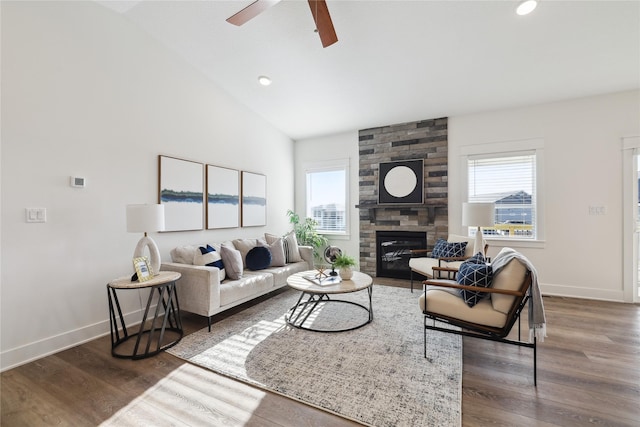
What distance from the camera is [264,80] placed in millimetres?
3910

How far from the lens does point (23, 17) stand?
230cm

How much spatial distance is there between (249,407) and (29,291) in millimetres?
2174

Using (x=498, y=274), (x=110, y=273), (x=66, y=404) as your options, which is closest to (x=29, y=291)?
(x=110, y=273)

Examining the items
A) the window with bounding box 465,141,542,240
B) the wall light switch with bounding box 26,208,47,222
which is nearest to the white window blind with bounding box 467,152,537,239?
the window with bounding box 465,141,542,240

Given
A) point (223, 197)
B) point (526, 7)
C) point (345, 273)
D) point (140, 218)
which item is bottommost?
point (345, 273)

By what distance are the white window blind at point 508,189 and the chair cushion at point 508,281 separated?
7.37 ft

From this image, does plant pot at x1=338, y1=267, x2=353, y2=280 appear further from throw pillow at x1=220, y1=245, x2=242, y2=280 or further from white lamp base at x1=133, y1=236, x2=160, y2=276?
white lamp base at x1=133, y1=236, x2=160, y2=276

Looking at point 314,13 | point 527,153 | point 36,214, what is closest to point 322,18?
point 314,13

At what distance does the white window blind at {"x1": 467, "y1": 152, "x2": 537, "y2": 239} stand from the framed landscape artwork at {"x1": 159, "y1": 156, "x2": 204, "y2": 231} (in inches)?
164

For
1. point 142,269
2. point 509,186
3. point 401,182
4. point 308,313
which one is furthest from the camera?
point 401,182

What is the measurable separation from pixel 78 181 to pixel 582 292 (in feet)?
20.5

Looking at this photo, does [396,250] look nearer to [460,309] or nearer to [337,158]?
[337,158]

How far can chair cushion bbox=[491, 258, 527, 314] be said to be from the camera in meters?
2.03

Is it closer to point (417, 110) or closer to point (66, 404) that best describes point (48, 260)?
point (66, 404)
